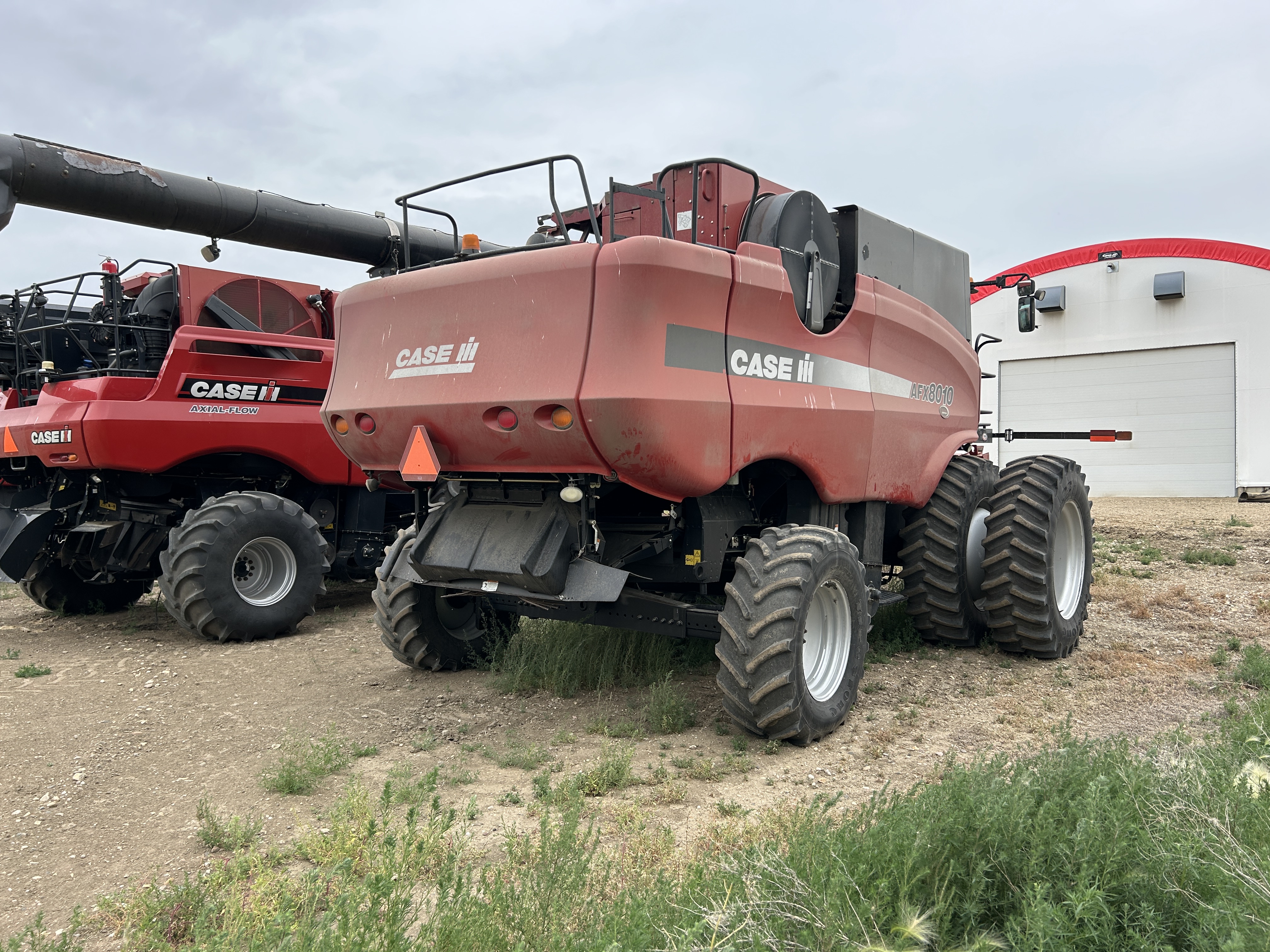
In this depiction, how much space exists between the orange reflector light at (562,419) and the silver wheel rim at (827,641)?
1.56m

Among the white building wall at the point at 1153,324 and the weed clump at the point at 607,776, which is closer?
the weed clump at the point at 607,776

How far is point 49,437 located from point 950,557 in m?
7.27

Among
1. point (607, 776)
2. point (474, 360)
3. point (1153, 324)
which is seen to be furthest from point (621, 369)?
point (1153, 324)

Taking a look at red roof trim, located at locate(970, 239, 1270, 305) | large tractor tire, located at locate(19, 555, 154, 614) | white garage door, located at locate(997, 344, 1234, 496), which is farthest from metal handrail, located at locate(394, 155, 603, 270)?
white garage door, located at locate(997, 344, 1234, 496)

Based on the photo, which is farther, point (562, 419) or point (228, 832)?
point (562, 419)

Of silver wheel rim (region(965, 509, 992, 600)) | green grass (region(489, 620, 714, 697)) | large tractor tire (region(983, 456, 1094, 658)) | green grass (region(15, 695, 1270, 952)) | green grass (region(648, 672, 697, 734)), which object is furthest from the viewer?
silver wheel rim (region(965, 509, 992, 600))

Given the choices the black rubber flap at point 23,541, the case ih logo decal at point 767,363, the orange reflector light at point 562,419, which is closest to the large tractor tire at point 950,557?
the case ih logo decal at point 767,363

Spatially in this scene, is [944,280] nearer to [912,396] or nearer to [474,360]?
[912,396]

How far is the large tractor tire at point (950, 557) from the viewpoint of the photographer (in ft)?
21.8

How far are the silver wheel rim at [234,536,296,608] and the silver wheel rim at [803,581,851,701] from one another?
4.78 m

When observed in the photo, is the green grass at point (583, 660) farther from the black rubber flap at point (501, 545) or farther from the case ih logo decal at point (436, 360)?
the case ih logo decal at point (436, 360)

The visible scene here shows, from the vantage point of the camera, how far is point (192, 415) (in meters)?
8.07

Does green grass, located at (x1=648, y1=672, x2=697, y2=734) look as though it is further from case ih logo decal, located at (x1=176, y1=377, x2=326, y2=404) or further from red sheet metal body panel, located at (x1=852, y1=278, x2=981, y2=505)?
case ih logo decal, located at (x1=176, y1=377, x2=326, y2=404)

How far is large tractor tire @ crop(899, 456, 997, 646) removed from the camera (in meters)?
6.65
